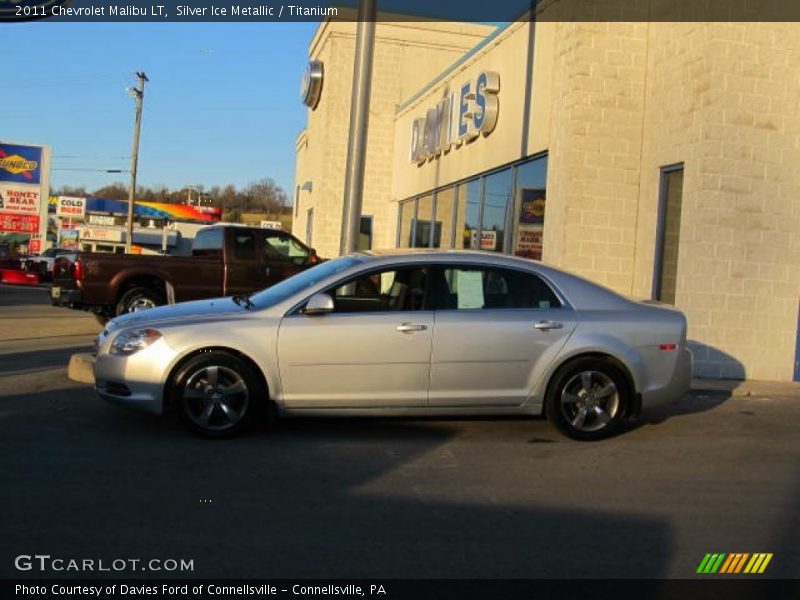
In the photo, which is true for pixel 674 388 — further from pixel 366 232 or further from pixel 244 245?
pixel 366 232

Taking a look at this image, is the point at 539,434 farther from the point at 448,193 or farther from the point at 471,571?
the point at 448,193

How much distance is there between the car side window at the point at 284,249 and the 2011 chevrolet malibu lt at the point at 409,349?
263 inches

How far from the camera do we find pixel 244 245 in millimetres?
13836

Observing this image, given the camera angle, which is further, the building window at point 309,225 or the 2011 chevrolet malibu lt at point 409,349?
the building window at point 309,225

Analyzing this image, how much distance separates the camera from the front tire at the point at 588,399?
7.02 m

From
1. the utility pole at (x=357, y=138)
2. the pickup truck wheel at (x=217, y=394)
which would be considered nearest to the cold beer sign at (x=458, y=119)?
the utility pole at (x=357, y=138)

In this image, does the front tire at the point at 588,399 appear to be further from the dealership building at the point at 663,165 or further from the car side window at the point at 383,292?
the dealership building at the point at 663,165

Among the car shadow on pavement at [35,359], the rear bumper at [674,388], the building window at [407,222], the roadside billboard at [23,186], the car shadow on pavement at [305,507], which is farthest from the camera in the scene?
the roadside billboard at [23,186]

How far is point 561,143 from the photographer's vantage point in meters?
12.2

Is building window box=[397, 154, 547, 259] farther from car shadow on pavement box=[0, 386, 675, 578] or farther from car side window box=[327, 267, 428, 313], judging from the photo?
car shadow on pavement box=[0, 386, 675, 578]

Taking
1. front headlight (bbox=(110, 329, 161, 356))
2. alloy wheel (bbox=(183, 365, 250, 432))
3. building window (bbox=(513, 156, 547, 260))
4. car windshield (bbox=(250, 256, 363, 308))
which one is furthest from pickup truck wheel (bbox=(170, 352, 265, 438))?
building window (bbox=(513, 156, 547, 260))

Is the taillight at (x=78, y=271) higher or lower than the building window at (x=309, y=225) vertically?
lower

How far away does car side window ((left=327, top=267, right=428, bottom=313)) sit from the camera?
6949mm

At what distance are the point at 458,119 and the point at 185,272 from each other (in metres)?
6.82
